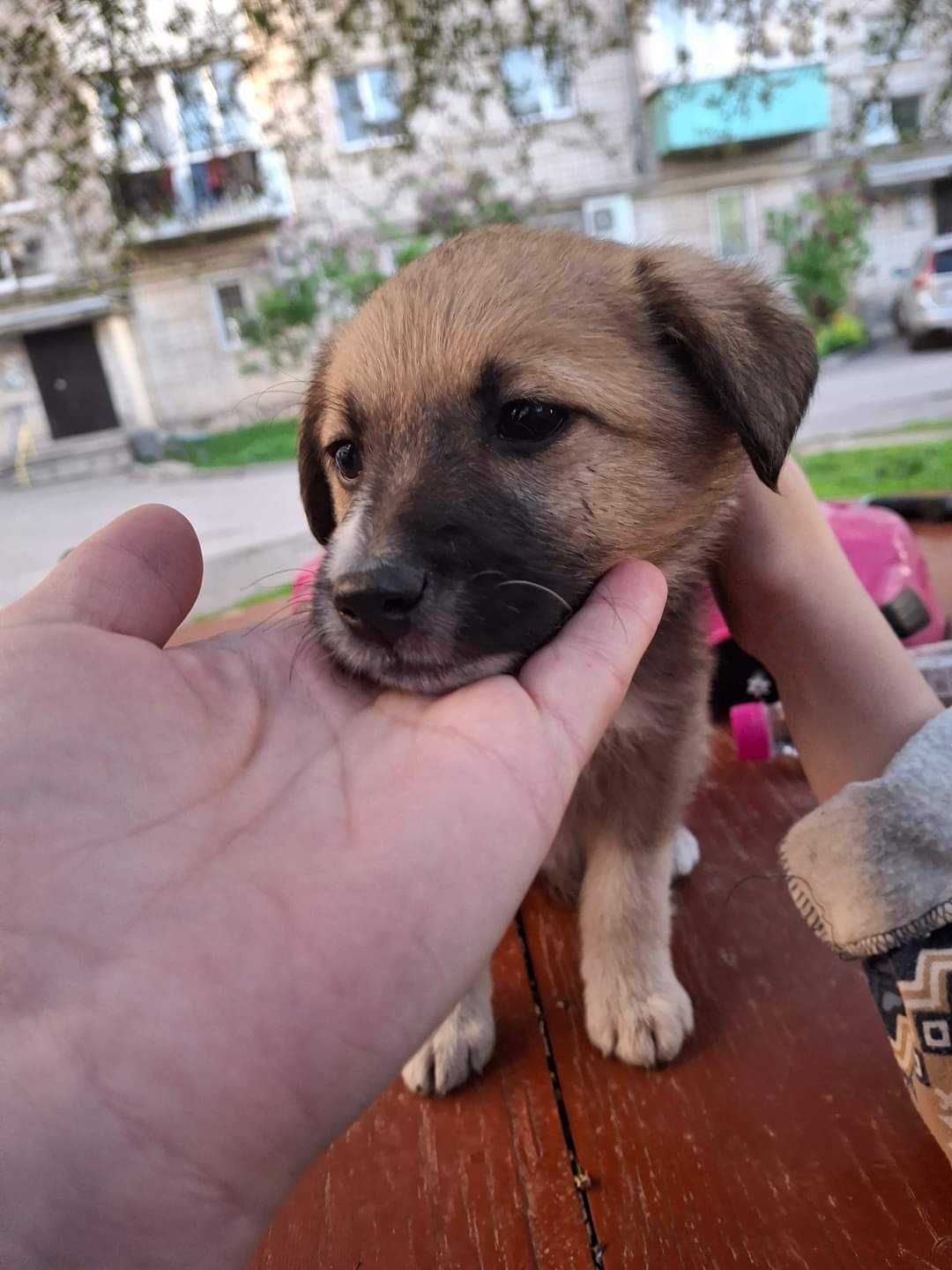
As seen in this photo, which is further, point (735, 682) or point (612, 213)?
point (612, 213)

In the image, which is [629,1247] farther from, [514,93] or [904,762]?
[514,93]

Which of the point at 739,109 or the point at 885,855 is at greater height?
the point at 739,109

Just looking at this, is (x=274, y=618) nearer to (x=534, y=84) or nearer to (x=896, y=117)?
(x=534, y=84)

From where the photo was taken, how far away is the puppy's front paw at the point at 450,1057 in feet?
3.94

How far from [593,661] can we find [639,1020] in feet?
1.87

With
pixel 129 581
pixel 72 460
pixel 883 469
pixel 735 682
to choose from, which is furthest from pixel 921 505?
pixel 72 460

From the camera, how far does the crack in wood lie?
3.08 ft

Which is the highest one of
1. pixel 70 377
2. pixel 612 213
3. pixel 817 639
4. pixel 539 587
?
pixel 612 213

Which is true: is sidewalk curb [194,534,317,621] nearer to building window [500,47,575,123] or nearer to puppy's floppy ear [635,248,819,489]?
building window [500,47,575,123]

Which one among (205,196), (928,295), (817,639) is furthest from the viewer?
(928,295)

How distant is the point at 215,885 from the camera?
2.55ft

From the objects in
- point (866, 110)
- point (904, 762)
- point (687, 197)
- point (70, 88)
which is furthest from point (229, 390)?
point (904, 762)


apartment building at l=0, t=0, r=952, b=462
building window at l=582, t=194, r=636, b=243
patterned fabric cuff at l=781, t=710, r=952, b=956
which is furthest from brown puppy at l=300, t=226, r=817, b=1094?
→ building window at l=582, t=194, r=636, b=243

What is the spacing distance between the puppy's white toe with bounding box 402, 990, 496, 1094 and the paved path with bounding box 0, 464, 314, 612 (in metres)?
2.17
